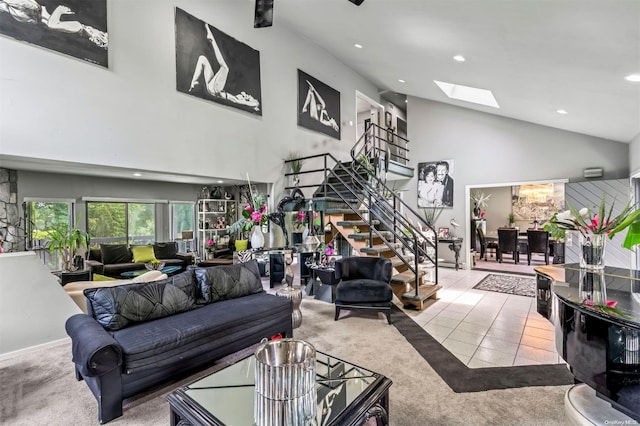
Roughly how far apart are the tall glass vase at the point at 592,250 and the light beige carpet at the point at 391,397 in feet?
3.92

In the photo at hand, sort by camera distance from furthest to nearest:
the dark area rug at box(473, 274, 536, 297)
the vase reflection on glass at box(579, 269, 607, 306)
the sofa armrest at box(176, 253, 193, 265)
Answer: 1. the sofa armrest at box(176, 253, 193, 265)
2. the dark area rug at box(473, 274, 536, 297)
3. the vase reflection on glass at box(579, 269, 607, 306)

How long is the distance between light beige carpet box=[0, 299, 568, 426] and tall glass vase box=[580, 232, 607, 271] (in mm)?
1195

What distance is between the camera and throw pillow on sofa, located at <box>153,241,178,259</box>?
6.83m

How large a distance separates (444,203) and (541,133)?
2.64m

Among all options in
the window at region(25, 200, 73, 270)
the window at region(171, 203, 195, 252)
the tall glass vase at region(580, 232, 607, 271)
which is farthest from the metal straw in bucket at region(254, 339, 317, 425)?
the window at region(171, 203, 195, 252)

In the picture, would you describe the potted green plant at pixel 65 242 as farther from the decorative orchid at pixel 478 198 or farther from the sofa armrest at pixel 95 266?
the decorative orchid at pixel 478 198

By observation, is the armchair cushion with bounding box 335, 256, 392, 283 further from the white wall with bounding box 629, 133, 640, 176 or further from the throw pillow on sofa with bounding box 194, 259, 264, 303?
the white wall with bounding box 629, 133, 640, 176

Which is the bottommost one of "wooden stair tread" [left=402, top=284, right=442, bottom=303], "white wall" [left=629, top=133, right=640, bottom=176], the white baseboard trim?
the white baseboard trim

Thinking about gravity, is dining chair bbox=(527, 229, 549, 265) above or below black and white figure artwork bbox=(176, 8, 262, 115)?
below

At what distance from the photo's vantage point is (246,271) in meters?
3.54

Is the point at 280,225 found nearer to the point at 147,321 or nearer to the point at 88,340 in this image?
the point at 147,321

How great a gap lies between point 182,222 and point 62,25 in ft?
16.2

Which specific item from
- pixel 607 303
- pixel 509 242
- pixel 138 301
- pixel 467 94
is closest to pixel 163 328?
pixel 138 301

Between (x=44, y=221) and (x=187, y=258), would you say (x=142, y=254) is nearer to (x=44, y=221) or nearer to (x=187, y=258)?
(x=187, y=258)
